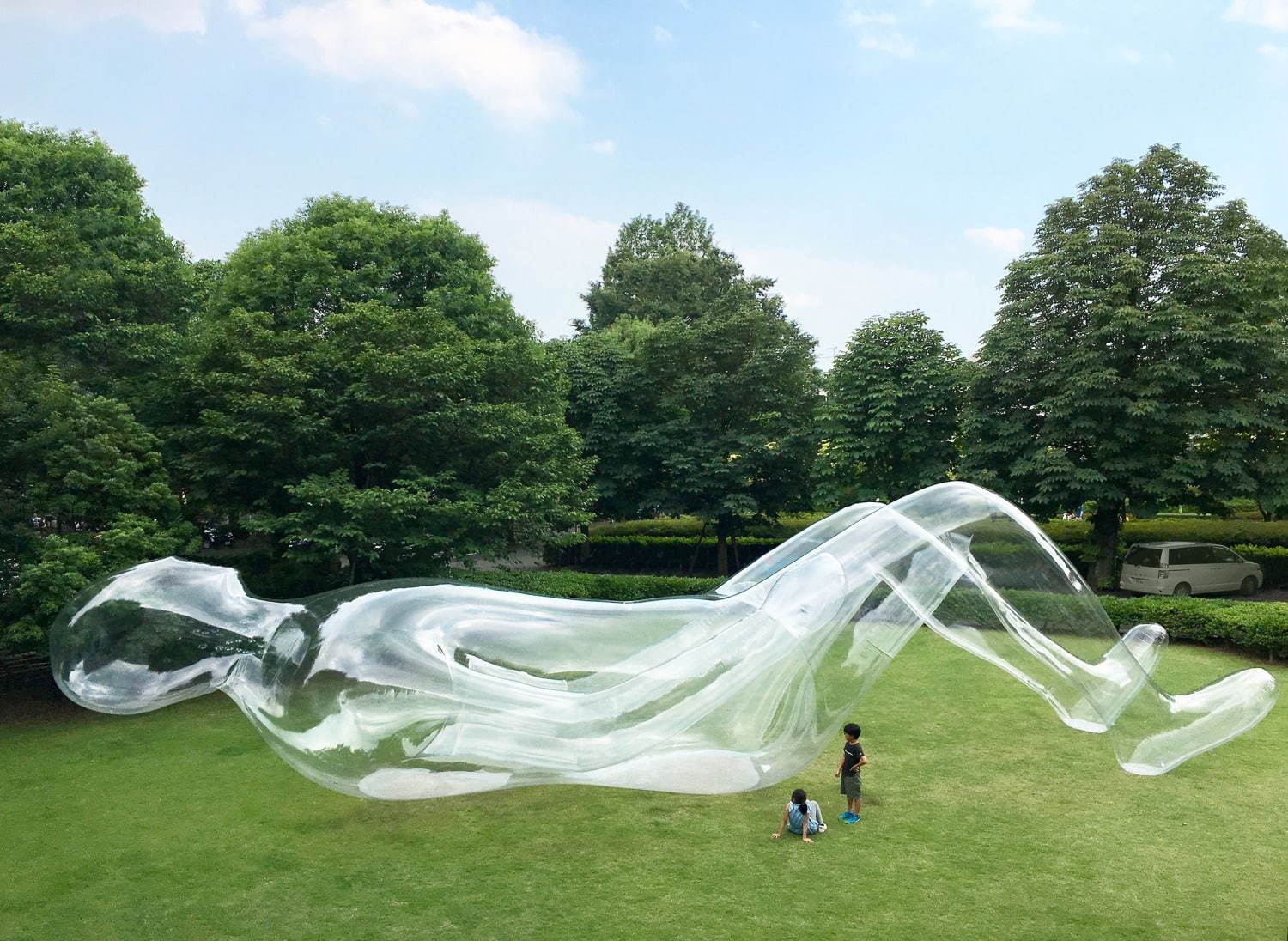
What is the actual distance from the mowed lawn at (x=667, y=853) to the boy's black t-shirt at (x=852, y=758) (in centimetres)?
56

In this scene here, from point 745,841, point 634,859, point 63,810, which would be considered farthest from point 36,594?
point 745,841

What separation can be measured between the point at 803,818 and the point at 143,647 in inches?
232

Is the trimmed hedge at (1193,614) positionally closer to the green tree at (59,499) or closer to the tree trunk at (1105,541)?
the tree trunk at (1105,541)

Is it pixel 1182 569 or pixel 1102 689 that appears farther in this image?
pixel 1182 569

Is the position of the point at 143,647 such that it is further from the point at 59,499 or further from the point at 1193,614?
the point at 1193,614

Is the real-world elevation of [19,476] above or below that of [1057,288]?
below

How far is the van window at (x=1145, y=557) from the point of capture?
23.0m

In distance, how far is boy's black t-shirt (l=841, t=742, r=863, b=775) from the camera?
9.36 metres

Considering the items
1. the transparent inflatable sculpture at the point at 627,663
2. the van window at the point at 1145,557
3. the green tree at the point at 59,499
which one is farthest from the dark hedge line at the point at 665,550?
the transparent inflatable sculpture at the point at 627,663

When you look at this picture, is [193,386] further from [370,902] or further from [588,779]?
[588,779]

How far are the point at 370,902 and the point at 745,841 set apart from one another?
340 centimetres

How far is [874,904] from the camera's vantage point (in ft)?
25.0

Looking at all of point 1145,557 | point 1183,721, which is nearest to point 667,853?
point 1183,721

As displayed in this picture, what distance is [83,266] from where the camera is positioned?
1541 centimetres
